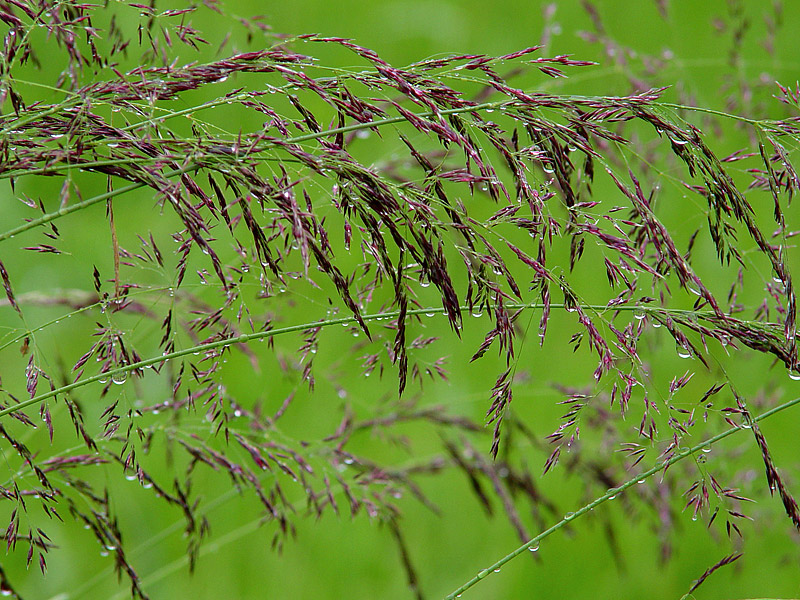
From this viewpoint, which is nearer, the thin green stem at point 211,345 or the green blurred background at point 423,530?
the thin green stem at point 211,345

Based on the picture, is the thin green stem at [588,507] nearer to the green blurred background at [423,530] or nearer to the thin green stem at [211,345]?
the thin green stem at [211,345]

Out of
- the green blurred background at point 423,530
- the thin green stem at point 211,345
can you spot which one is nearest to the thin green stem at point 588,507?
the thin green stem at point 211,345

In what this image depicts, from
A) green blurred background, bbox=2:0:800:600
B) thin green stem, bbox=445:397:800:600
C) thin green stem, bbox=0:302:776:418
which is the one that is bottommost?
green blurred background, bbox=2:0:800:600

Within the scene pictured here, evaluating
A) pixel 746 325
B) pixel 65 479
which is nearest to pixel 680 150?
pixel 746 325

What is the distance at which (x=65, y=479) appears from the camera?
1663 mm

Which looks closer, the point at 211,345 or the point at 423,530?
the point at 211,345

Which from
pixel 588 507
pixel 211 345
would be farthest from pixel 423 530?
pixel 211 345

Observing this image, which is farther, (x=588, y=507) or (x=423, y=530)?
(x=423, y=530)

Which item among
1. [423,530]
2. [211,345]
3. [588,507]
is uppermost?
[211,345]

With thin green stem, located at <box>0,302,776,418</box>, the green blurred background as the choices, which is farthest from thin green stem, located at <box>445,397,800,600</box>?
the green blurred background

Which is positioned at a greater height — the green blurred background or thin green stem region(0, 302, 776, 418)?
thin green stem region(0, 302, 776, 418)

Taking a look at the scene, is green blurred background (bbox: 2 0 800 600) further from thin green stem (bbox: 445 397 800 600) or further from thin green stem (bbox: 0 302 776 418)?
thin green stem (bbox: 445 397 800 600)

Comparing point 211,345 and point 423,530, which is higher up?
point 211,345

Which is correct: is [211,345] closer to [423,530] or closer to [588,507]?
[588,507]
